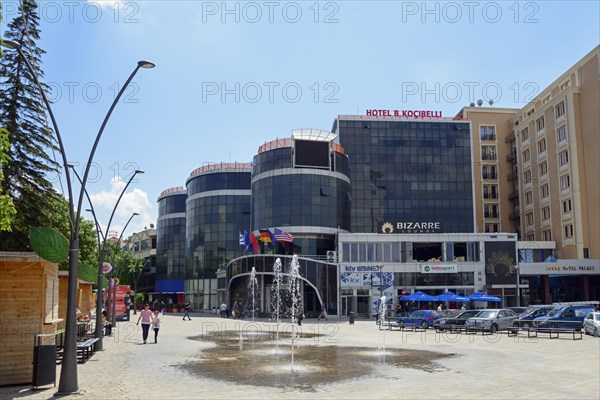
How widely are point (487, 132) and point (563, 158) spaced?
22.5 m

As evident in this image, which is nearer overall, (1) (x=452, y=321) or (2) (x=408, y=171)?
(1) (x=452, y=321)

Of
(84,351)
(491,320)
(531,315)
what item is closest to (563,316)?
(531,315)

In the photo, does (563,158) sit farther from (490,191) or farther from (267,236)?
(267,236)

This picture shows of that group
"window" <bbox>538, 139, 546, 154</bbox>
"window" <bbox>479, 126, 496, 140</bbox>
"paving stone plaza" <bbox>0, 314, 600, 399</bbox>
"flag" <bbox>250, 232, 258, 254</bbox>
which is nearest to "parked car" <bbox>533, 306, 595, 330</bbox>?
"paving stone plaza" <bbox>0, 314, 600, 399</bbox>

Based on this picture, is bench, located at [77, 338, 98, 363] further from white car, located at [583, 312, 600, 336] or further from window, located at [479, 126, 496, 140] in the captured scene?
window, located at [479, 126, 496, 140]

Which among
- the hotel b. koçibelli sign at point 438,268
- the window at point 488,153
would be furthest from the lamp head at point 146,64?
the window at point 488,153

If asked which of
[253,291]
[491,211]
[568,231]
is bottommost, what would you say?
[253,291]

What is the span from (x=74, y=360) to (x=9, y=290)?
2.92m

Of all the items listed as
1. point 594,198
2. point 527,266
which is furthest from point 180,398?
point 594,198

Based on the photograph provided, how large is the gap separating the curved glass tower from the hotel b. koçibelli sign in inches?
434

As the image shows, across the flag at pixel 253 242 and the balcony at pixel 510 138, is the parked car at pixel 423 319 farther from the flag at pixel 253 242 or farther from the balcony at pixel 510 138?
the balcony at pixel 510 138

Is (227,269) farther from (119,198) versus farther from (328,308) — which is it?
(119,198)

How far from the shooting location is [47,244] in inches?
564

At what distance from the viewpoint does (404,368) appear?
60.0 ft
